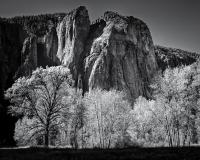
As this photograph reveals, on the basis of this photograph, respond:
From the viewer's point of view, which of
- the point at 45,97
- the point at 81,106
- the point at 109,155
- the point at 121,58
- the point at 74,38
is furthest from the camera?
the point at 74,38

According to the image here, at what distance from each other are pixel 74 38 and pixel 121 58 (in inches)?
1063

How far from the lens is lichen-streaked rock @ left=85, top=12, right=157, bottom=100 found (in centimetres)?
10988

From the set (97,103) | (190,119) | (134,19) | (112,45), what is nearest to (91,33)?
(112,45)

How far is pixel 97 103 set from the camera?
49.6 meters

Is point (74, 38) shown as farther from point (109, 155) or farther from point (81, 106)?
point (109, 155)

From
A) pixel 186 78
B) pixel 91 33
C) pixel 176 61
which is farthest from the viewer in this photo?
pixel 176 61

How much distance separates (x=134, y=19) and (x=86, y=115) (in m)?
100

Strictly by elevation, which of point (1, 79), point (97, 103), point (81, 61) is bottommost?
point (97, 103)

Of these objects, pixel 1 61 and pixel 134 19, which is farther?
pixel 134 19

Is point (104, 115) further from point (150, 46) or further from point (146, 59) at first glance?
point (150, 46)

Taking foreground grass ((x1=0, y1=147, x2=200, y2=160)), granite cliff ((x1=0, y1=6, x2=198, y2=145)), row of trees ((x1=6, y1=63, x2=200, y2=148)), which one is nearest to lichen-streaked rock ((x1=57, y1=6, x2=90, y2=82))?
granite cliff ((x1=0, y1=6, x2=198, y2=145))

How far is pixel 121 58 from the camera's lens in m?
119

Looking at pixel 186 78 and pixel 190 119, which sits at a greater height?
pixel 186 78

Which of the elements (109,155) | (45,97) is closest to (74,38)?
(45,97)
